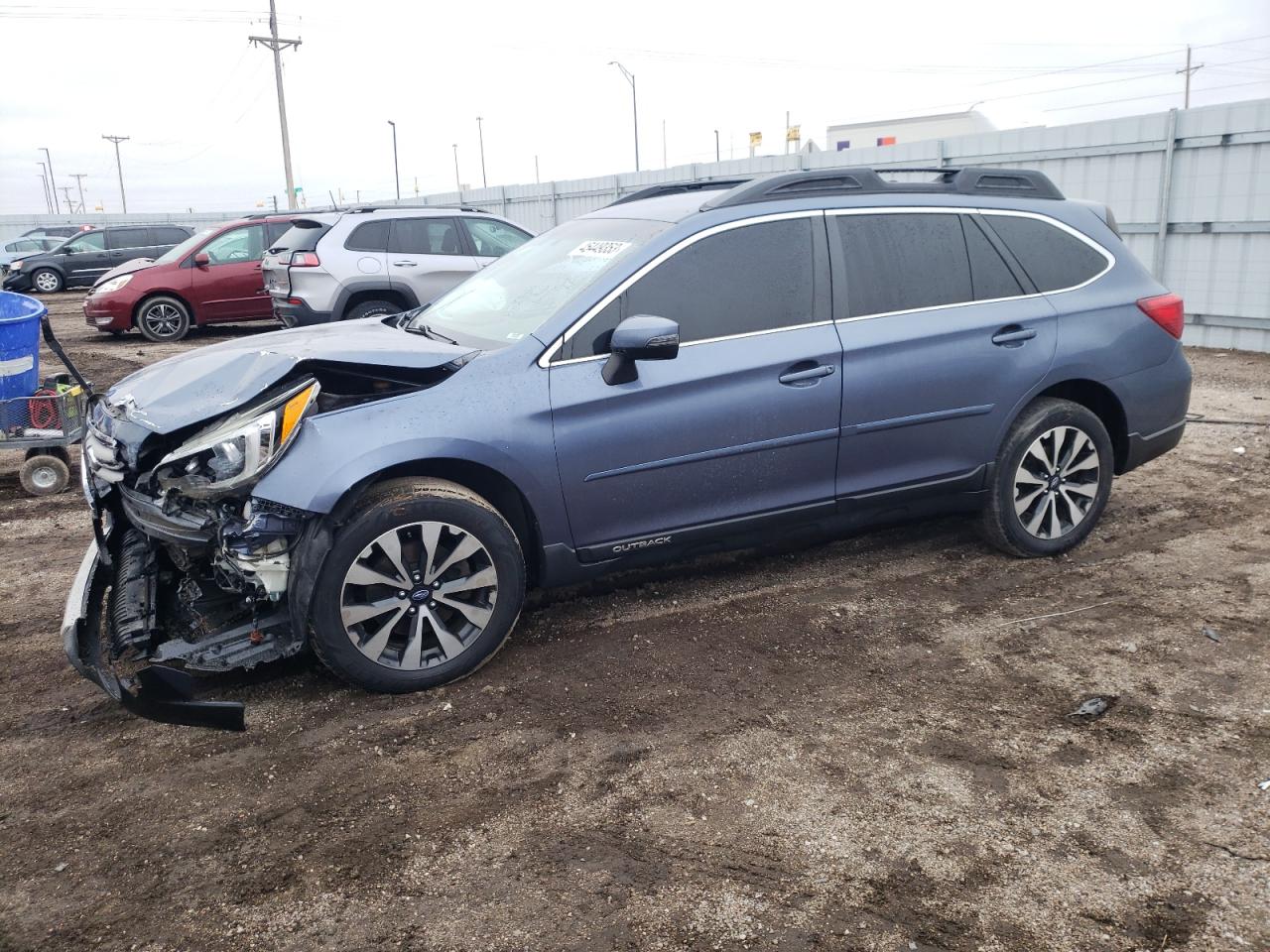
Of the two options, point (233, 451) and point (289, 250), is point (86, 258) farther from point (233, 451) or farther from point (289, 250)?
point (233, 451)

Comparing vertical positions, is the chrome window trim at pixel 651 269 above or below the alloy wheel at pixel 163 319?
above

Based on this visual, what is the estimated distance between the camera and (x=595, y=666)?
3951 mm

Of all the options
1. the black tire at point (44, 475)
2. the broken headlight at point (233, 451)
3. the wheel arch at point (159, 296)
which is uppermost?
the broken headlight at point (233, 451)

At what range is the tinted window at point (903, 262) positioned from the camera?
450 cm

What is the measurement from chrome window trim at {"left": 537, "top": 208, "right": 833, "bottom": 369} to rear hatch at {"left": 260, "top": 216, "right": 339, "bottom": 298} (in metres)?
7.35

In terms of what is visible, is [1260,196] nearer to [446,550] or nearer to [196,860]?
[446,550]

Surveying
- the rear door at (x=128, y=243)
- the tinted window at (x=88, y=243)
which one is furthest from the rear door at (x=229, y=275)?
the tinted window at (x=88, y=243)

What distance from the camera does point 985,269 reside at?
476cm

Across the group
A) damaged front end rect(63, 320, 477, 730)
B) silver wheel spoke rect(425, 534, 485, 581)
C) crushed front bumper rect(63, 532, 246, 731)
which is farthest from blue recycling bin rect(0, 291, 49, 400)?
silver wheel spoke rect(425, 534, 485, 581)

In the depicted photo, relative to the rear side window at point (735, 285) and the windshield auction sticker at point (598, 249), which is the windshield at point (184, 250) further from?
the rear side window at point (735, 285)

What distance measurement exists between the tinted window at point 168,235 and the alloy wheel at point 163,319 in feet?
26.6

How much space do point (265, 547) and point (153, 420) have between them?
670mm

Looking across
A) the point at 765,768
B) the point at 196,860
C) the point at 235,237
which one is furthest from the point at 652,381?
the point at 235,237

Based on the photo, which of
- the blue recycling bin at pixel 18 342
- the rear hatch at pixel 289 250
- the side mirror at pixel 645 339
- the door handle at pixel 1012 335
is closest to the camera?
the side mirror at pixel 645 339
